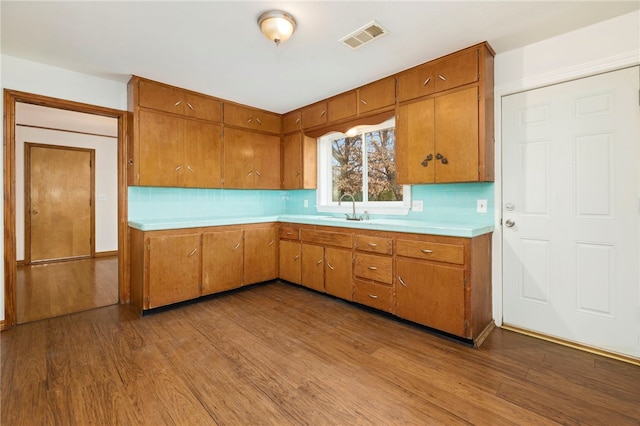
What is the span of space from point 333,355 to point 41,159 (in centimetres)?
616

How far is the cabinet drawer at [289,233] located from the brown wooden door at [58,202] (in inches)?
166

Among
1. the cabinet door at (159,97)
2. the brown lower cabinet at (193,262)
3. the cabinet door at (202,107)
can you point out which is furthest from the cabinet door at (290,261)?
the cabinet door at (159,97)

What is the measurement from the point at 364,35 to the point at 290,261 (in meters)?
2.69

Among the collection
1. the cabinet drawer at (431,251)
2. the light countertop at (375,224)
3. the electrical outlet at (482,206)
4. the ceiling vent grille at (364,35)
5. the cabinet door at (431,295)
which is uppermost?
the ceiling vent grille at (364,35)

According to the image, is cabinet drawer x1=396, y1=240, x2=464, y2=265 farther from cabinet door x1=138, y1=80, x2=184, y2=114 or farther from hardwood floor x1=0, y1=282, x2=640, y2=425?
cabinet door x1=138, y1=80, x2=184, y2=114

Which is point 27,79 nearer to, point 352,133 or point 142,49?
point 142,49

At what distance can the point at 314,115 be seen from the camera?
396 cm

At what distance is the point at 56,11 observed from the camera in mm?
2035

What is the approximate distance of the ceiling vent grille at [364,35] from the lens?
7.29ft

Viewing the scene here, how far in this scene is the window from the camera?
3498 millimetres

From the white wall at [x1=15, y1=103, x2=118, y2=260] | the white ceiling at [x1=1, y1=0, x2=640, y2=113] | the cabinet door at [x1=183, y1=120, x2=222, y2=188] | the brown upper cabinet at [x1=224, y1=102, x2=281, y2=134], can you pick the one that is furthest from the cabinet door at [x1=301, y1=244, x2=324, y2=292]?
the white wall at [x1=15, y1=103, x2=118, y2=260]

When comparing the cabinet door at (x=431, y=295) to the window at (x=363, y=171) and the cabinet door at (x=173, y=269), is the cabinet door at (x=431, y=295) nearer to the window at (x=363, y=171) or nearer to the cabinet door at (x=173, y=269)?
the window at (x=363, y=171)

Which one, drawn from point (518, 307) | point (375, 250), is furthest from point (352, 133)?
point (518, 307)

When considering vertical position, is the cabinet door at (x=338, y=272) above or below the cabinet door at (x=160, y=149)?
below
